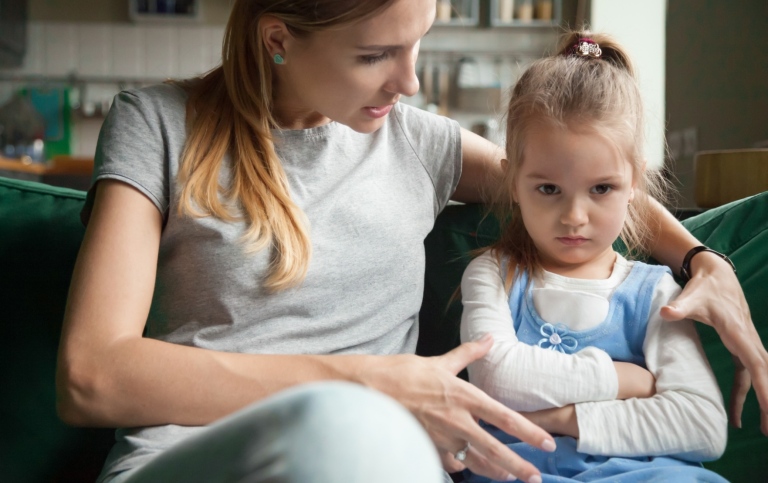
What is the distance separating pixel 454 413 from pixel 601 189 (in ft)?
1.30

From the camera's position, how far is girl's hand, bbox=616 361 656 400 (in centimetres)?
97

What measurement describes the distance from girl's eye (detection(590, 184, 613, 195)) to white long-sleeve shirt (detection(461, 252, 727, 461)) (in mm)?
139

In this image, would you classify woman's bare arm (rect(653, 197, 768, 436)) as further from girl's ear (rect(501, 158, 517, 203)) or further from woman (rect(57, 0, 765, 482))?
girl's ear (rect(501, 158, 517, 203))

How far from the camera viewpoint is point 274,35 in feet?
3.64

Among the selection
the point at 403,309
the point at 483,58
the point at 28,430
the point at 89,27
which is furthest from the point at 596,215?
the point at 89,27

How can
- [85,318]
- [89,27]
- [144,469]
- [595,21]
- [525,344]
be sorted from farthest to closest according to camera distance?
[89,27]
[595,21]
[525,344]
[85,318]
[144,469]

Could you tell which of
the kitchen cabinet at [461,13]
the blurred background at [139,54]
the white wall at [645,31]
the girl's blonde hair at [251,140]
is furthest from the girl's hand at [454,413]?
the kitchen cabinet at [461,13]

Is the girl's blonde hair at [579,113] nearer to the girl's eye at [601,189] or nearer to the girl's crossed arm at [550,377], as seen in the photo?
the girl's eye at [601,189]

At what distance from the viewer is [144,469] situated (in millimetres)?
573

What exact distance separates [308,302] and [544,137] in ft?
1.30

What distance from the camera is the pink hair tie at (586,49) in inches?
45.6

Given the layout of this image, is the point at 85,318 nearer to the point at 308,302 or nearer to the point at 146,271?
the point at 146,271

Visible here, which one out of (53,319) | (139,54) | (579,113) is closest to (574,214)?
(579,113)

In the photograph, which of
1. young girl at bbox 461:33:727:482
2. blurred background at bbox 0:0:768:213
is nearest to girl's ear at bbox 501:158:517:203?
young girl at bbox 461:33:727:482
